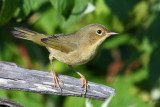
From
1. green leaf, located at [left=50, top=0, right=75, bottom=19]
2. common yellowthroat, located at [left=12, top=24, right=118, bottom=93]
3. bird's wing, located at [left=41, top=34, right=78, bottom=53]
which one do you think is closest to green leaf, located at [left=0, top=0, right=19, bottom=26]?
green leaf, located at [left=50, top=0, right=75, bottom=19]

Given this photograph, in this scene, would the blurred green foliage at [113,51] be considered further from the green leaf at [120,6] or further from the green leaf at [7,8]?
the green leaf at [7,8]

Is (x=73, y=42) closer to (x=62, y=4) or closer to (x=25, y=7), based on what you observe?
(x=25, y=7)

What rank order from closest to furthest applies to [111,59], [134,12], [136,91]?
[134,12]
[136,91]
[111,59]

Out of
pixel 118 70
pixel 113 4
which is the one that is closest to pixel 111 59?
pixel 118 70

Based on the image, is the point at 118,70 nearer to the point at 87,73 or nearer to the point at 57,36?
the point at 87,73

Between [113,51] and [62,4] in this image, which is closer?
[62,4]

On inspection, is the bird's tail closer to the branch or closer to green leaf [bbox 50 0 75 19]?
the branch

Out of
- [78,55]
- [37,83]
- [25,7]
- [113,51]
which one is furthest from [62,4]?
[113,51]
